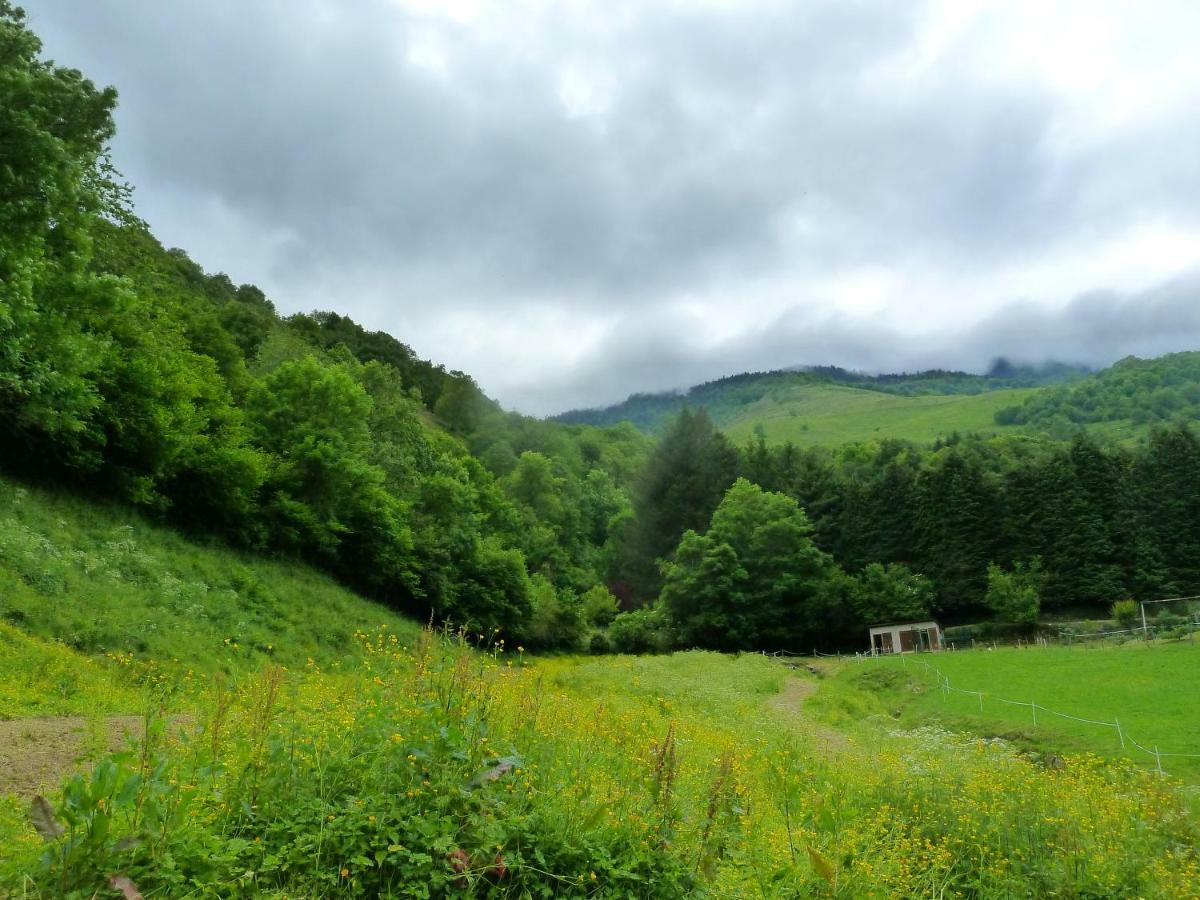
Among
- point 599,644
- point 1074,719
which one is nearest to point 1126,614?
point 599,644

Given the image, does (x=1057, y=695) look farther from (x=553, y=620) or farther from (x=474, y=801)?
(x=553, y=620)

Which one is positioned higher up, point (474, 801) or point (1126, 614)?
point (474, 801)

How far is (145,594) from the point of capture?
17.8m

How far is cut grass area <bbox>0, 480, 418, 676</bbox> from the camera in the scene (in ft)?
46.1

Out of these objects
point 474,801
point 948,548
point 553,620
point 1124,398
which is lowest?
point 553,620

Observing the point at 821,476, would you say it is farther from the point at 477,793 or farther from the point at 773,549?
the point at 477,793

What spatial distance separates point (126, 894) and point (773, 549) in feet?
185

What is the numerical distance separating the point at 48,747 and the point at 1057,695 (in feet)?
86.4

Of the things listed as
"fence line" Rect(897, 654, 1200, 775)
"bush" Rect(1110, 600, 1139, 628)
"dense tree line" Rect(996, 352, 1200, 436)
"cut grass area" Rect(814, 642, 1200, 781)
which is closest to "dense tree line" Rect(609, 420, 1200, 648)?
"bush" Rect(1110, 600, 1139, 628)

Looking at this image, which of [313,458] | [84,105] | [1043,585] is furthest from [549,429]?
[84,105]

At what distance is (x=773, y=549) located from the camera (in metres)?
56.9

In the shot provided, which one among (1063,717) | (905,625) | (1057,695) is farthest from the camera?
(905,625)

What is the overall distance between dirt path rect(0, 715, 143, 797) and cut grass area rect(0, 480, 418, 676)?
1.62 meters

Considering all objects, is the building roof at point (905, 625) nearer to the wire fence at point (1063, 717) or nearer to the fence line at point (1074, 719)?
the wire fence at point (1063, 717)
